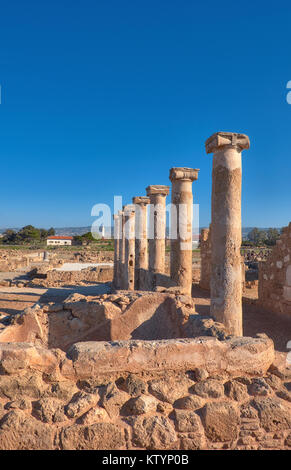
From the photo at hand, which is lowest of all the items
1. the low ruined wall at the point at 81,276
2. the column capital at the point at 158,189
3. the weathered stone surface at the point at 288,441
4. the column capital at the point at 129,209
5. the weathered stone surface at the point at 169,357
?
the low ruined wall at the point at 81,276

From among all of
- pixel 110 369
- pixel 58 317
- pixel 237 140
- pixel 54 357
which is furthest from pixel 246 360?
pixel 237 140

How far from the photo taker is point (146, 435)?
85.2 inches

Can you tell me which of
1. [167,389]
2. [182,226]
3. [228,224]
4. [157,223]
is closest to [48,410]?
[167,389]

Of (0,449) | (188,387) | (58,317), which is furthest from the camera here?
(58,317)

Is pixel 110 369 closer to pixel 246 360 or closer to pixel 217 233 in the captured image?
pixel 246 360

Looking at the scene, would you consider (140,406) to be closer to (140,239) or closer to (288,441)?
(288,441)

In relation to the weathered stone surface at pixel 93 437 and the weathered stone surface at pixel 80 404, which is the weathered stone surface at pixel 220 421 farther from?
Answer: the weathered stone surface at pixel 80 404

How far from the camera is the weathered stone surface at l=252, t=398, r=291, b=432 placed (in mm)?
2354

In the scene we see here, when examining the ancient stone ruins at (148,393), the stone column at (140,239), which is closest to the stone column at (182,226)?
the stone column at (140,239)

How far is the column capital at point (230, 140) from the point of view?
5.43m

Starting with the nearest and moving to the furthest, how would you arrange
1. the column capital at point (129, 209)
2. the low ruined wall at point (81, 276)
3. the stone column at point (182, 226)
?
the stone column at point (182, 226), the column capital at point (129, 209), the low ruined wall at point (81, 276)

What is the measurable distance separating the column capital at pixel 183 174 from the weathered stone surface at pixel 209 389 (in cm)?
596

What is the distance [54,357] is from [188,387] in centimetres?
111
